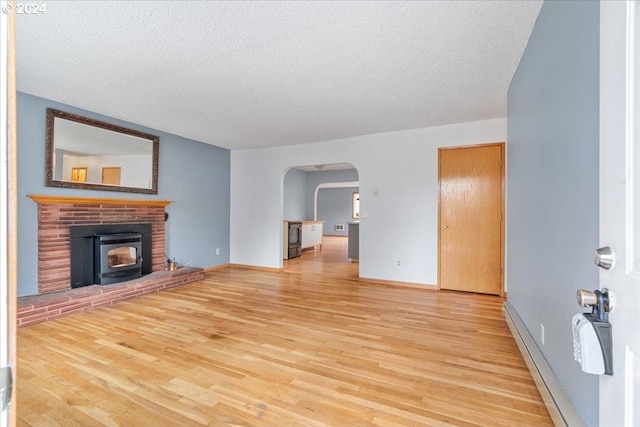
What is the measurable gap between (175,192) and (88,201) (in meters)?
1.32

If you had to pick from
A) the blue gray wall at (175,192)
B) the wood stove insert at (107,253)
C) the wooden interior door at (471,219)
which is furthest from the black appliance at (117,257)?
the wooden interior door at (471,219)

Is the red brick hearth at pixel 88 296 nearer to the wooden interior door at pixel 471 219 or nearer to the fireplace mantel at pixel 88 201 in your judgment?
the fireplace mantel at pixel 88 201

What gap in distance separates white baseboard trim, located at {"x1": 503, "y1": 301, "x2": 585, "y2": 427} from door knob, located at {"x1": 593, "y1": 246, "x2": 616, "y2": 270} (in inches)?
37.6

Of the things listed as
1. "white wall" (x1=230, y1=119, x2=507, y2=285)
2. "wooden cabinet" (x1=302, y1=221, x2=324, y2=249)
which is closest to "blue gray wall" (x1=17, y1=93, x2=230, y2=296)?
"white wall" (x1=230, y1=119, x2=507, y2=285)

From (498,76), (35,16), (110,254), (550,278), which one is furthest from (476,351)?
(110,254)

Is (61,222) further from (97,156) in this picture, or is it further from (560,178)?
(560,178)

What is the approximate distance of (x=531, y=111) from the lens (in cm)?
202

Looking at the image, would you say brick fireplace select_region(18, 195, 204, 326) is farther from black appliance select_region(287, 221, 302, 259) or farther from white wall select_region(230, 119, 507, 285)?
black appliance select_region(287, 221, 302, 259)

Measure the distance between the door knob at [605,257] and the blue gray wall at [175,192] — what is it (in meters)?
4.52

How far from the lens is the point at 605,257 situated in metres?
0.70

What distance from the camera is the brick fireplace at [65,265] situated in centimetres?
301

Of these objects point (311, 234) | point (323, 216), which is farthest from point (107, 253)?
point (323, 216)

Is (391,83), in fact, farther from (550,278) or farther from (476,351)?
(476,351)

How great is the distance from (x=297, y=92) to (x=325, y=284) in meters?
2.83
